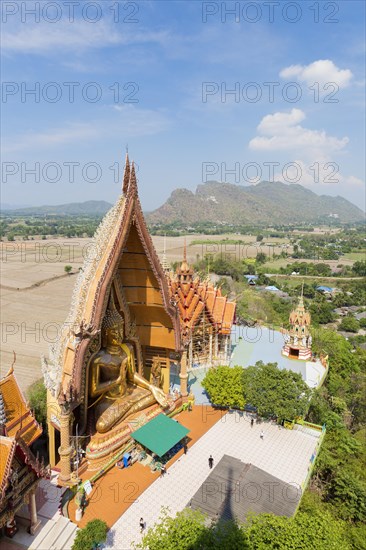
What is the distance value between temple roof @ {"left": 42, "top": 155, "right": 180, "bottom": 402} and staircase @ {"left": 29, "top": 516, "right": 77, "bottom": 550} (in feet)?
13.9

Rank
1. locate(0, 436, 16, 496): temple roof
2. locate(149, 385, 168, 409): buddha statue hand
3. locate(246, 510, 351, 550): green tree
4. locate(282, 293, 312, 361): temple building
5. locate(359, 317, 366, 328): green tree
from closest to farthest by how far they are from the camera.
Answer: locate(246, 510, 351, 550): green tree, locate(0, 436, 16, 496): temple roof, locate(149, 385, 168, 409): buddha statue hand, locate(282, 293, 312, 361): temple building, locate(359, 317, 366, 328): green tree

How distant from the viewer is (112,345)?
59.1 ft


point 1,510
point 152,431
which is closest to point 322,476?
point 152,431

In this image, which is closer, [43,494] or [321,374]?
[43,494]

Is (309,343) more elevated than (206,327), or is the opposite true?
(206,327)

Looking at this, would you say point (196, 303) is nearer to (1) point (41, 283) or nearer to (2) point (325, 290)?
(1) point (41, 283)

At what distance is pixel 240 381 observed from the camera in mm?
21406

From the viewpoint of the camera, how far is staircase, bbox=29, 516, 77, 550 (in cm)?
1235

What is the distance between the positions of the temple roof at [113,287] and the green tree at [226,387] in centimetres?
376

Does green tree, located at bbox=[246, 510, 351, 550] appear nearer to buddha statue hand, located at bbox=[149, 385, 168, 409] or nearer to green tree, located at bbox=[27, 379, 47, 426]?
buddha statue hand, located at bbox=[149, 385, 168, 409]

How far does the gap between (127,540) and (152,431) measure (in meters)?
4.99

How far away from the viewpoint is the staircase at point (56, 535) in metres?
12.4

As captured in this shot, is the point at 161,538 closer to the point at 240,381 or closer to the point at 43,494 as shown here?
the point at 43,494

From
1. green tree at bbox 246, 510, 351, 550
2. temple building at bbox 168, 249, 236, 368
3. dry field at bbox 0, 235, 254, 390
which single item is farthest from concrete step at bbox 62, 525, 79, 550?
temple building at bbox 168, 249, 236, 368
